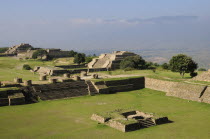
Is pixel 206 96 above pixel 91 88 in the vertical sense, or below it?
below

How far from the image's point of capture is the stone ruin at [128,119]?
894 inches

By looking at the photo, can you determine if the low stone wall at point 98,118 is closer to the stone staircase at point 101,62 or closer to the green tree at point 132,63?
the green tree at point 132,63

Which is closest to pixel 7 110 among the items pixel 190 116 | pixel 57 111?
pixel 57 111

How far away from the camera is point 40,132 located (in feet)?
72.0

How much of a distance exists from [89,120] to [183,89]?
16180mm

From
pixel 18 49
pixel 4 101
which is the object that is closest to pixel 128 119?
pixel 4 101

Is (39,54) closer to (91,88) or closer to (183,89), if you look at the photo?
(91,88)

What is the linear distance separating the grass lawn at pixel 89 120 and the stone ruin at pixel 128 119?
0.56 m

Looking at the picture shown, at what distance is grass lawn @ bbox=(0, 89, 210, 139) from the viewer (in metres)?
21.7

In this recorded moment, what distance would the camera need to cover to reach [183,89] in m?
36.6

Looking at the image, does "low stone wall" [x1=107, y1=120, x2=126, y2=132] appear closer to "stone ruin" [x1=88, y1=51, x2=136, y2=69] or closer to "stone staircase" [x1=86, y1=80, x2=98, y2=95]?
"stone staircase" [x1=86, y1=80, x2=98, y2=95]

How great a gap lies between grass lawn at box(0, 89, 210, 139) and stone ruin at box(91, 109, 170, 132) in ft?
1.84

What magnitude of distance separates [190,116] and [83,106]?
11.1m

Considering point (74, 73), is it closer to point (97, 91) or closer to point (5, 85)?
point (97, 91)
